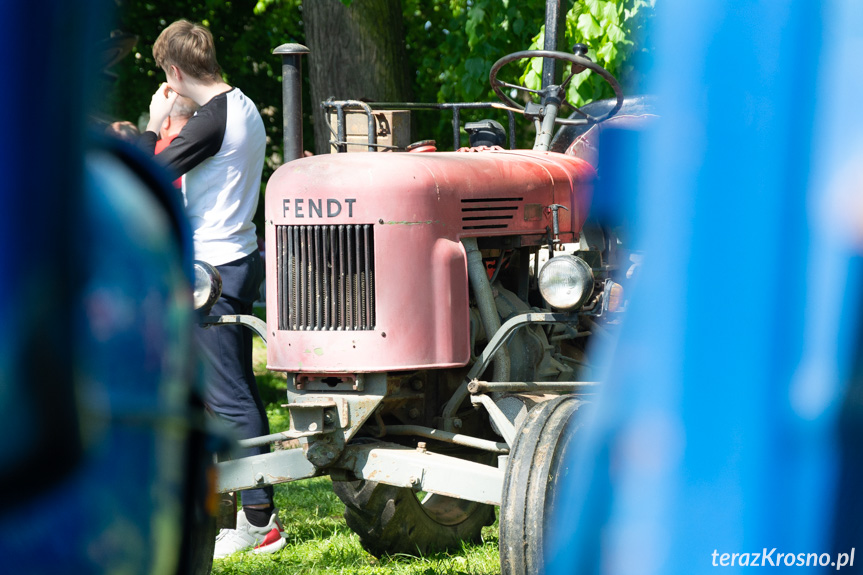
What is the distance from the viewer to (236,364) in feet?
14.6

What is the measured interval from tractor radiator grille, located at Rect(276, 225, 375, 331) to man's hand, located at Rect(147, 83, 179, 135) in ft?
3.73

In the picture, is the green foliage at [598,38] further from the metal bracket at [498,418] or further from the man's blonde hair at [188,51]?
the metal bracket at [498,418]

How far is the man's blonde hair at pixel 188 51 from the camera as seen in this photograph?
4441 mm

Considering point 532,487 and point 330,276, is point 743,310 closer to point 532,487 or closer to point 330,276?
point 532,487

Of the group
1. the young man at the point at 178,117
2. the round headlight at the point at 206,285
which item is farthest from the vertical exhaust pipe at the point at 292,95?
the round headlight at the point at 206,285

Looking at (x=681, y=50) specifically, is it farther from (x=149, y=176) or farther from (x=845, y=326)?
(x=149, y=176)

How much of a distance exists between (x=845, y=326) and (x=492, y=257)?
269cm

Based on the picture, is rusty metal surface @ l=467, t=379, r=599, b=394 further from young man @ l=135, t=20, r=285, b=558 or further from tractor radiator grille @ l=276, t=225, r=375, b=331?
young man @ l=135, t=20, r=285, b=558

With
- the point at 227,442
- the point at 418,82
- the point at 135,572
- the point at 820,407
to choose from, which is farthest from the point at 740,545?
the point at 418,82

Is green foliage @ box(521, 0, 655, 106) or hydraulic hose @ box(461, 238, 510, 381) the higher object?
green foliage @ box(521, 0, 655, 106)

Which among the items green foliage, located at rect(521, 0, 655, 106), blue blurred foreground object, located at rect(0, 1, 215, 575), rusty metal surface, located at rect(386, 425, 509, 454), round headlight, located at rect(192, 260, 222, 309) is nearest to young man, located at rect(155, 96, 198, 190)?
round headlight, located at rect(192, 260, 222, 309)

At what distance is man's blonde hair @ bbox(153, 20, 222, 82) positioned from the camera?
4441 mm

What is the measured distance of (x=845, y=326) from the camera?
65.1 inches

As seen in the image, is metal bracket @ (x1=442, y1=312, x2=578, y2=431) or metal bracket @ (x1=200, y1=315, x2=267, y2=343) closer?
metal bracket @ (x1=442, y1=312, x2=578, y2=431)
